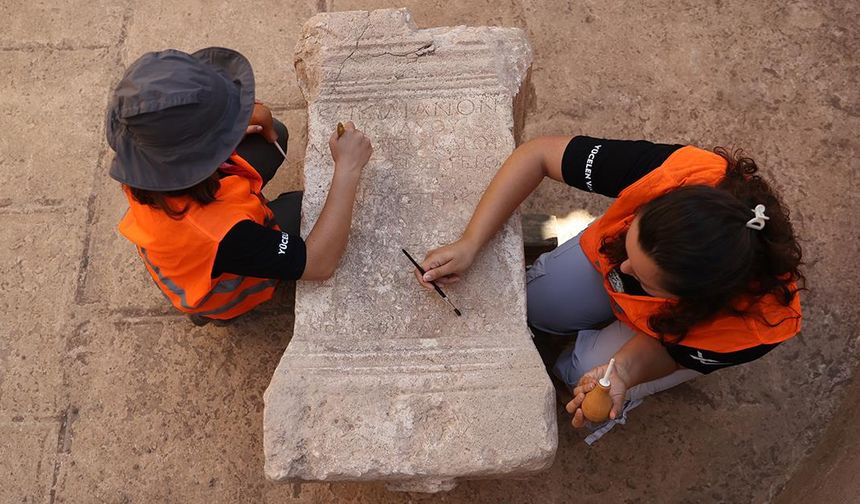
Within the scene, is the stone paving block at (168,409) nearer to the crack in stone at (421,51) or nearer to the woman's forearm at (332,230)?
the woman's forearm at (332,230)

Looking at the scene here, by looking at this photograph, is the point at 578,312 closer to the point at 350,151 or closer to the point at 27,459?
the point at 350,151

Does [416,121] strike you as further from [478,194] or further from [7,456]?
[7,456]

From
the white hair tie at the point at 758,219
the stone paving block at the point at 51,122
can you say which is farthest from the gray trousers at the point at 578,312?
the stone paving block at the point at 51,122

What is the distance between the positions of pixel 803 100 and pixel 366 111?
73.9 inches

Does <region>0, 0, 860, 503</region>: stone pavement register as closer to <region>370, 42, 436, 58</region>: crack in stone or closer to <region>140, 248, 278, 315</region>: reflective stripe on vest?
<region>140, 248, 278, 315</region>: reflective stripe on vest

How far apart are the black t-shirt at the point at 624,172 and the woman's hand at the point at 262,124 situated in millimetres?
1061

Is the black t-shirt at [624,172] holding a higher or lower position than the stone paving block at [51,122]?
higher

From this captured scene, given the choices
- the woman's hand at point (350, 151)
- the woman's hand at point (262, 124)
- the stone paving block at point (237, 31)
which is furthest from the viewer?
the stone paving block at point (237, 31)

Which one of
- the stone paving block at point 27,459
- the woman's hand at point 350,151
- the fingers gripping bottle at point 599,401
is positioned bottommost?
the stone paving block at point 27,459

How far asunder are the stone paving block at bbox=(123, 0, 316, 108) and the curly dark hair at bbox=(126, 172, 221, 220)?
1.30 metres

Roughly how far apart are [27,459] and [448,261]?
69.2 inches

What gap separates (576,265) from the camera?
6.99ft

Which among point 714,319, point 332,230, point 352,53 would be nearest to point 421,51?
point 352,53

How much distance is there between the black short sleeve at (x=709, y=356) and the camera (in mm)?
1683
